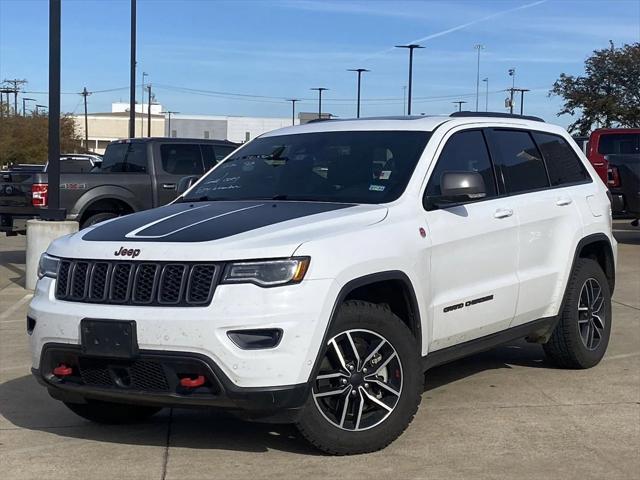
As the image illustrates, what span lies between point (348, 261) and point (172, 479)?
141cm

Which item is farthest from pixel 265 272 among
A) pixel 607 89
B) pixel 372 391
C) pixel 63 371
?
pixel 607 89

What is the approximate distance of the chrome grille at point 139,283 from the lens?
14.4 feet

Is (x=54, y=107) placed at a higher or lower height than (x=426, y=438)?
higher

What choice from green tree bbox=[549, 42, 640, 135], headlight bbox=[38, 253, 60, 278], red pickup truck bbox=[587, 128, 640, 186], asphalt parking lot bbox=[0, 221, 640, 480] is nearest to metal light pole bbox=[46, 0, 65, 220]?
asphalt parking lot bbox=[0, 221, 640, 480]

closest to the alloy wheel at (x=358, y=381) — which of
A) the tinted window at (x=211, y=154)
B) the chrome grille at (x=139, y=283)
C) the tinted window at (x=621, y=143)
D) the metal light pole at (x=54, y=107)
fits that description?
the chrome grille at (x=139, y=283)

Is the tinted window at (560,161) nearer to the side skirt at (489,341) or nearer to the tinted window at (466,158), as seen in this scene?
the tinted window at (466,158)

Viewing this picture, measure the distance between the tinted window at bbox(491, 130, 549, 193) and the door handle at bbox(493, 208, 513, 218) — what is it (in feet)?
0.77

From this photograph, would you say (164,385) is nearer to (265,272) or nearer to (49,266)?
(265,272)

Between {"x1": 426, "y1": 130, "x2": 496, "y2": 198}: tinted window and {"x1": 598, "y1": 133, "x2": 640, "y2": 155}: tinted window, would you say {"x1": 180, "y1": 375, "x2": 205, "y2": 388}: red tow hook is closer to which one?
{"x1": 426, "y1": 130, "x2": 496, "y2": 198}: tinted window

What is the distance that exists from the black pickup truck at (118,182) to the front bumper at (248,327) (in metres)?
8.70

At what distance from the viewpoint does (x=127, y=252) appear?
458 centimetres

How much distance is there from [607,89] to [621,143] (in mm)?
25753

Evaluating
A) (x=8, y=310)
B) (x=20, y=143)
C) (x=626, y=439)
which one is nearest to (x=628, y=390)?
(x=626, y=439)

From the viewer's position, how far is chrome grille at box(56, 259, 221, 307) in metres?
4.39
